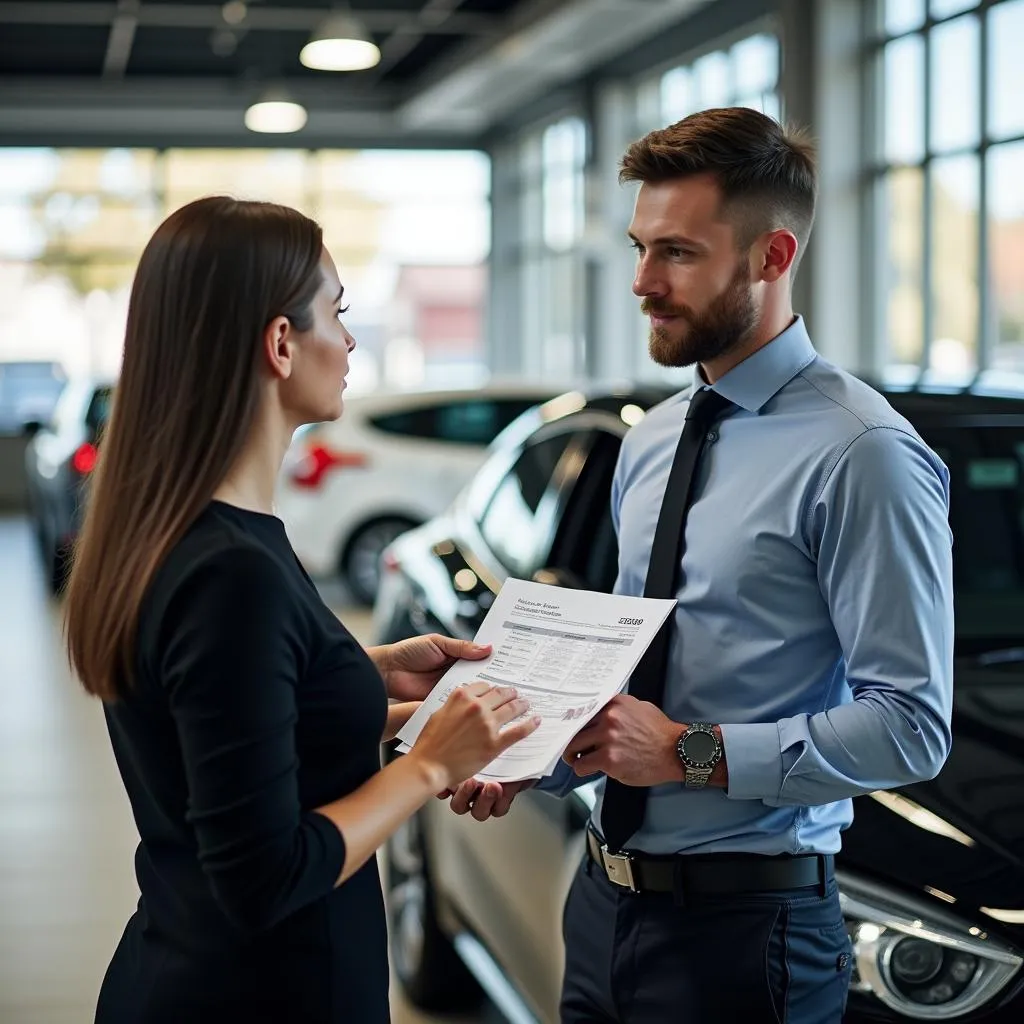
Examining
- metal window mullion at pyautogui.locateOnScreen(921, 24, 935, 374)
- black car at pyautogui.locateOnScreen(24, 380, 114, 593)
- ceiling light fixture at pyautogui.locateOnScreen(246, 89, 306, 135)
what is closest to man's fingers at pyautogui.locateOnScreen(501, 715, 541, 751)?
black car at pyautogui.locateOnScreen(24, 380, 114, 593)

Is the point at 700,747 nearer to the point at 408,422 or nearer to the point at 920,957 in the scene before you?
the point at 920,957

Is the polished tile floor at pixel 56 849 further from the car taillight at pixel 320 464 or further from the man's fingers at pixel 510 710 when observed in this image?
the man's fingers at pixel 510 710

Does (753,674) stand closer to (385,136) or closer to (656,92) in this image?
(656,92)

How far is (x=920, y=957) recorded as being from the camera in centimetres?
203

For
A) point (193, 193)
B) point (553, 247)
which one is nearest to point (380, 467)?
point (553, 247)

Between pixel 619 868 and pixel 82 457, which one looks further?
pixel 82 457

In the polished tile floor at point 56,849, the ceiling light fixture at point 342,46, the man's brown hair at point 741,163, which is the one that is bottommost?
the polished tile floor at point 56,849

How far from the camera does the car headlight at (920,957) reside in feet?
6.49

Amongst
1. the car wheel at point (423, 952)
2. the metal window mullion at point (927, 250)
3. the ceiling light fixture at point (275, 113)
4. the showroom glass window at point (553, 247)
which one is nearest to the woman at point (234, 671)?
the car wheel at point (423, 952)

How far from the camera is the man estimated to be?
1782 mm

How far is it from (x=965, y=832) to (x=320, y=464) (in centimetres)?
754

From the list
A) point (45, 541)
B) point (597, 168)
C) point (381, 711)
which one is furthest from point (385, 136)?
point (381, 711)

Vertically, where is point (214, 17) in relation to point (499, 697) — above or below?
above

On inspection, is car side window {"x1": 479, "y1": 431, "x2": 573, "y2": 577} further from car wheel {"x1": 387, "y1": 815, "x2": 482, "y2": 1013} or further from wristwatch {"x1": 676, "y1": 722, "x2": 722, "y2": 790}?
wristwatch {"x1": 676, "y1": 722, "x2": 722, "y2": 790}
